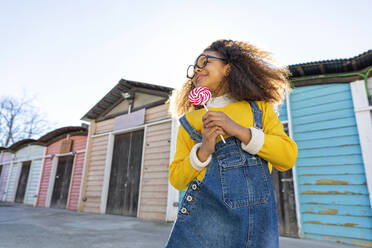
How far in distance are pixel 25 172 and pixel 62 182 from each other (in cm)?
511

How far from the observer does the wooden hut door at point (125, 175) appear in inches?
294

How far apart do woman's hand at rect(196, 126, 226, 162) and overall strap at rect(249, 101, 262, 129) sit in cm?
22

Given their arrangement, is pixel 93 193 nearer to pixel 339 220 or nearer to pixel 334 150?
pixel 339 220

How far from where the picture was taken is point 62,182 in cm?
1084

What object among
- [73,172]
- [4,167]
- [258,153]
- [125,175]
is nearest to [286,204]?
[258,153]

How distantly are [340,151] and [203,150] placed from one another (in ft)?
14.5

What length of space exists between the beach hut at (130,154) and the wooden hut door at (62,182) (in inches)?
84.8

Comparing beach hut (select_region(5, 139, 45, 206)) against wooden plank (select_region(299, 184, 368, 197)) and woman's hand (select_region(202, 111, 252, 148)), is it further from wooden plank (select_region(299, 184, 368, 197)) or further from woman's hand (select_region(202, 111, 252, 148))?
woman's hand (select_region(202, 111, 252, 148))

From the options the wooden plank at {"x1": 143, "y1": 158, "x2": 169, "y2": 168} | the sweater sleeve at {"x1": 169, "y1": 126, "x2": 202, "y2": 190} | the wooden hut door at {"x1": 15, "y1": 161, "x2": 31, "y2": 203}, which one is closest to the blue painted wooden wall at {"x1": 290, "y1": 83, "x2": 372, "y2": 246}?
the wooden plank at {"x1": 143, "y1": 158, "x2": 169, "y2": 168}

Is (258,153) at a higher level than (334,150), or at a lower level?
lower

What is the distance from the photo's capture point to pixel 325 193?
171 inches

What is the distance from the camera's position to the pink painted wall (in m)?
9.74

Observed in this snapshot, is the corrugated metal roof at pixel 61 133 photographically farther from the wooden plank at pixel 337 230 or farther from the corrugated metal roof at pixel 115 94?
the wooden plank at pixel 337 230

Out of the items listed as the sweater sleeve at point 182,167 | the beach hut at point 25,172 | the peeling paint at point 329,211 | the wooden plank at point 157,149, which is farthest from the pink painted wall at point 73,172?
the sweater sleeve at point 182,167
